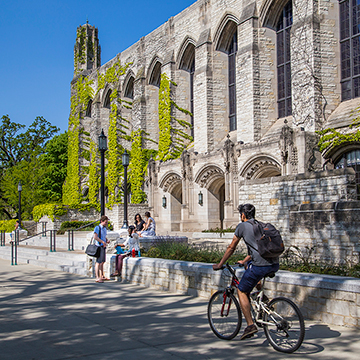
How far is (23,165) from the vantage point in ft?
134

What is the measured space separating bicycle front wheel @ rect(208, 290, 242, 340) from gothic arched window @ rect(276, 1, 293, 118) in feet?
60.3

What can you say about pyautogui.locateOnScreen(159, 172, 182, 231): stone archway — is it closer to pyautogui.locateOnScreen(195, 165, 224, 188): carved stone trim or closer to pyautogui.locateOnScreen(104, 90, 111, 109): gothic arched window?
pyautogui.locateOnScreen(195, 165, 224, 188): carved stone trim

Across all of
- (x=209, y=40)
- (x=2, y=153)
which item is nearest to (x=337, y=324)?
(x=209, y=40)

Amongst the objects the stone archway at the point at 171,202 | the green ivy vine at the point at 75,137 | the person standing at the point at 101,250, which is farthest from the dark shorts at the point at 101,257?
the green ivy vine at the point at 75,137

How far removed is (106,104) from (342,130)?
27.0 metres

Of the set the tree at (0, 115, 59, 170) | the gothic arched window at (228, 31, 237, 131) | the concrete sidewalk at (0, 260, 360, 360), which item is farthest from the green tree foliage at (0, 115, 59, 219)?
the concrete sidewalk at (0, 260, 360, 360)

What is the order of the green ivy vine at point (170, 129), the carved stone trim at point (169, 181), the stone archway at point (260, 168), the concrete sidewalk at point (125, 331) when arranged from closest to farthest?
the concrete sidewalk at point (125, 331) → the stone archway at point (260, 168) → the carved stone trim at point (169, 181) → the green ivy vine at point (170, 129)

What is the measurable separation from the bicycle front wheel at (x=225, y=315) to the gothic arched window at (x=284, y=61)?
60.3 ft

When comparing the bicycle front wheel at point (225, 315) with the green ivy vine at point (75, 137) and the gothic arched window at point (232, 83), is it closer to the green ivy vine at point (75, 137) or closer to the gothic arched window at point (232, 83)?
the gothic arched window at point (232, 83)

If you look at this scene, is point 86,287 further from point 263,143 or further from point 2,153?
point 2,153

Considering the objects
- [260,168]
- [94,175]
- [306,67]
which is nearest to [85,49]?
[94,175]

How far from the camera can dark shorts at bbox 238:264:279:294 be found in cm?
516

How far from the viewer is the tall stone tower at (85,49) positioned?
46.2 m

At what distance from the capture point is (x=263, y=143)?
20797 mm
